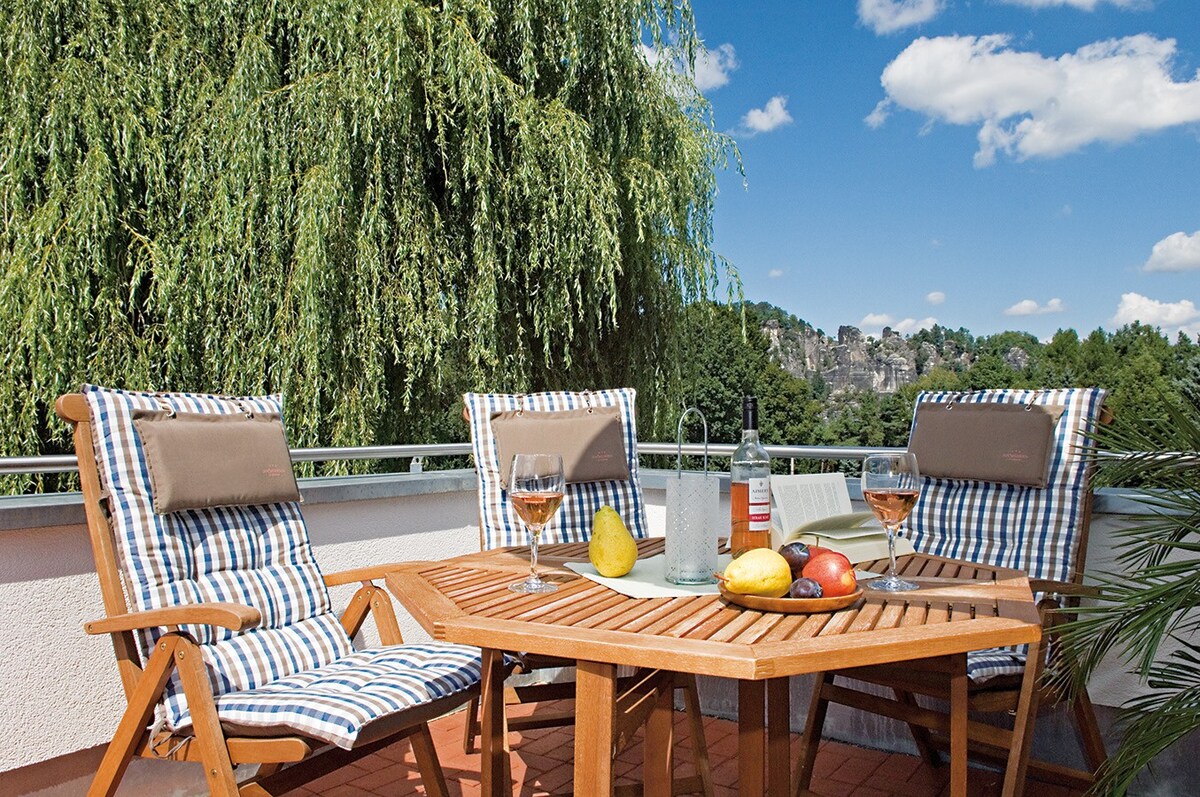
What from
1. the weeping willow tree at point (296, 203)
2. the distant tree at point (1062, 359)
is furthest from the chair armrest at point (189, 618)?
the distant tree at point (1062, 359)

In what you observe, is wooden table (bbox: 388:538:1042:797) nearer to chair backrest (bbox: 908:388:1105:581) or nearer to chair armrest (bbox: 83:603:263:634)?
chair armrest (bbox: 83:603:263:634)

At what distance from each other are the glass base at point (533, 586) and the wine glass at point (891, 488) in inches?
20.9

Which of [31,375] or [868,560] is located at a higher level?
[31,375]

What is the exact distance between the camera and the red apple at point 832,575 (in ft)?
4.55

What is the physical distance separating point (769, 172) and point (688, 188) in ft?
164

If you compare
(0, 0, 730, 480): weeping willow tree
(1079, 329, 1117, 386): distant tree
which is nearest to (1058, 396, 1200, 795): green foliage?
(0, 0, 730, 480): weeping willow tree

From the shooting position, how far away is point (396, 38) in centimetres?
537

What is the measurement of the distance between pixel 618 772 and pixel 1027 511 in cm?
Result: 127

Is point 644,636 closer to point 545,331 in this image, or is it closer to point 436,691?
point 436,691

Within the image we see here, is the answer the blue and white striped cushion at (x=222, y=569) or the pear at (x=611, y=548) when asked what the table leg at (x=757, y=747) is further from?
the blue and white striped cushion at (x=222, y=569)

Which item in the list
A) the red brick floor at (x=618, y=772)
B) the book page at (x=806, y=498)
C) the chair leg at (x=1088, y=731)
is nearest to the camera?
the book page at (x=806, y=498)

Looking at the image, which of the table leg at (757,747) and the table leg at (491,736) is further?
the table leg at (491,736)

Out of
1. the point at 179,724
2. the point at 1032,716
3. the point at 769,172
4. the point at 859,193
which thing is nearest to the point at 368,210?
the point at 179,724

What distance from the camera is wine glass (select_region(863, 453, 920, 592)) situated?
4.94ft
